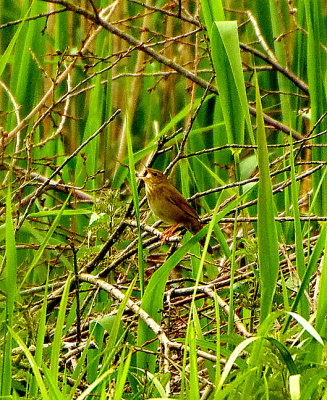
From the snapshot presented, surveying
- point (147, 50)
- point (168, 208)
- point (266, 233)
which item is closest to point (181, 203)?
point (168, 208)

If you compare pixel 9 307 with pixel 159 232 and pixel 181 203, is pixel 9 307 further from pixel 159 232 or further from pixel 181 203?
pixel 181 203

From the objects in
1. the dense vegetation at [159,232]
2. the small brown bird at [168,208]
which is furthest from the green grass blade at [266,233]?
the small brown bird at [168,208]

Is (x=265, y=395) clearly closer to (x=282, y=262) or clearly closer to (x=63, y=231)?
(x=282, y=262)

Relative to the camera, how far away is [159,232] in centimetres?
311

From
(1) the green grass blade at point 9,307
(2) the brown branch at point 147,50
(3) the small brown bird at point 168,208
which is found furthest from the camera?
(3) the small brown bird at point 168,208

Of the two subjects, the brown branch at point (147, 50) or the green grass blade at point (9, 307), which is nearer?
the green grass blade at point (9, 307)

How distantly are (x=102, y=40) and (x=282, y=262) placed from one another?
4.85ft

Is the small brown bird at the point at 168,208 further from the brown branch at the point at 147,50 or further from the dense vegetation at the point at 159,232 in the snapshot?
the brown branch at the point at 147,50

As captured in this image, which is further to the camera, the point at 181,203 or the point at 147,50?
the point at 181,203

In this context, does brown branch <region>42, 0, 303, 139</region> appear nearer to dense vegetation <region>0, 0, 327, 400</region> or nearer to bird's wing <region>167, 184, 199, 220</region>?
dense vegetation <region>0, 0, 327, 400</region>

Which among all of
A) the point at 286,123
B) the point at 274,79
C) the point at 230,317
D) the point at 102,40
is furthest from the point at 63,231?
the point at 230,317

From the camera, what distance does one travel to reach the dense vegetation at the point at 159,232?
209 centimetres

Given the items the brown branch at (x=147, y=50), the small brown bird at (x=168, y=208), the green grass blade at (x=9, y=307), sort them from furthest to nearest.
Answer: the small brown bird at (x=168, y=208), the brown branch at (x=147, y=50), the green grass blade at (x=9, y=307)

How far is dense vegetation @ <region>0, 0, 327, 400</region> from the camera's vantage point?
2094 mm
